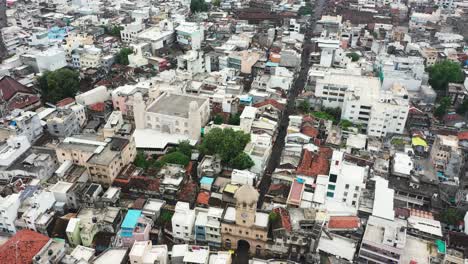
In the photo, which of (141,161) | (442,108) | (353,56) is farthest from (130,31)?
(442,108)

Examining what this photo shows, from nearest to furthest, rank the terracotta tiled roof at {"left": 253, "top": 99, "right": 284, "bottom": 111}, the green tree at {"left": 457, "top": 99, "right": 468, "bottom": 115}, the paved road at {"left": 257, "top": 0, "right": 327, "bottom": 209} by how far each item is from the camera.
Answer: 1. the paved road at {"left": 257, "top": 0, "right": 327, "bottom": 209}
2. the terracotta tiled roof at {"left": 253, "top": 99, "right": 284, "bottom": 111}
3. the green tree at {"left": 457, "top": 99, "right": 468, "bottom": 115}

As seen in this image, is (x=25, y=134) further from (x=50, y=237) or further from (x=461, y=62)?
(x=461, y=62)

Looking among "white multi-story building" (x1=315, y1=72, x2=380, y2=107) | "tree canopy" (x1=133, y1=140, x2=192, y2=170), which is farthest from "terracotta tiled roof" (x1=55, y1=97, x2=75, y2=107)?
"white multi-story building" (x1=315, y1=72, x2=380, y2=107)

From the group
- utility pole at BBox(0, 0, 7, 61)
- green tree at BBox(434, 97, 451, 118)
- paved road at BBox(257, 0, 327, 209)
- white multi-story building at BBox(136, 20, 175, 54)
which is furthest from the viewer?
utility pole at BBox(0, 0, 7, 61)

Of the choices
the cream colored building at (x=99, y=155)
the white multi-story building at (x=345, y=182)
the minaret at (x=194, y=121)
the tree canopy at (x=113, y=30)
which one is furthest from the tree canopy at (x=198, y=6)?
the white multi-story building at (x=345, y=182)

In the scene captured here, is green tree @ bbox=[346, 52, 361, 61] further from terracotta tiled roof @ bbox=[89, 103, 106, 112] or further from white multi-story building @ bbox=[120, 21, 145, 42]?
terracotta tiled roof @ bbox=[89, 103, 106, 112]

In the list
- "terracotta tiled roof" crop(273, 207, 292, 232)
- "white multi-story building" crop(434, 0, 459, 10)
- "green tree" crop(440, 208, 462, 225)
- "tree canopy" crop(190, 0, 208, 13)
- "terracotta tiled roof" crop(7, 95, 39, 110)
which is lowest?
"green tree" crop(440, 208, 462, 225)
